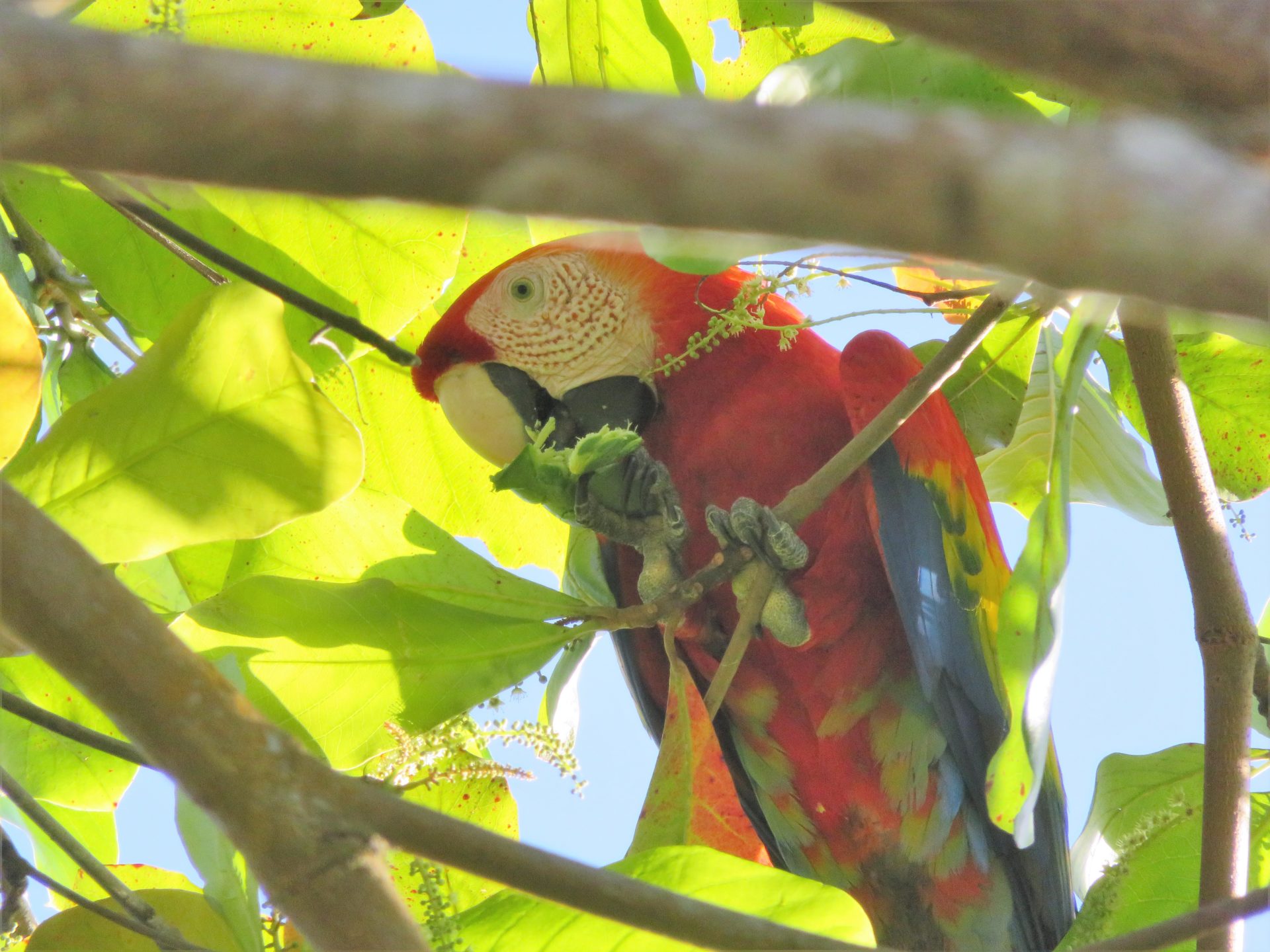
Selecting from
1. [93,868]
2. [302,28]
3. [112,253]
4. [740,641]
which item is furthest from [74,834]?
[302,28]

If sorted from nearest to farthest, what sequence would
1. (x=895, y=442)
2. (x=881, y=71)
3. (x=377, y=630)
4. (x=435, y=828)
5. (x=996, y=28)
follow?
(x=996, y=28) < (x=435, y=828) < (x=881, y=71) < (x=377, y=630) < (x=895, y=442)

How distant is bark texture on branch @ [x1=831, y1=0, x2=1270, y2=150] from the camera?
0.28 m

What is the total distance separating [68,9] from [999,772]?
84 centimetres

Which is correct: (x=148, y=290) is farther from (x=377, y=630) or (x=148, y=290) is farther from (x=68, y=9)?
(x=377, y=630)

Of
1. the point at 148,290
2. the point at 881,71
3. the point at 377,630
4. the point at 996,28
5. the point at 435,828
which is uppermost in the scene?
the point at 148,290

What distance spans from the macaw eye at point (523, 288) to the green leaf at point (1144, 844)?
877 millimetres

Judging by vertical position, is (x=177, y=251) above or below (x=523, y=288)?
below

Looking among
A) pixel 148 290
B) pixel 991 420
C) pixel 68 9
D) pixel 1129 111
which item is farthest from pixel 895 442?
pixel 1129 111

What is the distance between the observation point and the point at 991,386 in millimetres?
1414

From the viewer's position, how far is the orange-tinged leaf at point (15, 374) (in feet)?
2.35

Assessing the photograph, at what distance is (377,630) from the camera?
3.21 feet

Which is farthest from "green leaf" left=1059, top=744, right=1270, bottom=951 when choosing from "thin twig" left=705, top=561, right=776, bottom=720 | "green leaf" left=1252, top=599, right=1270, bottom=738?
"thin twig" left=705, top=561, right=776, bottom=720

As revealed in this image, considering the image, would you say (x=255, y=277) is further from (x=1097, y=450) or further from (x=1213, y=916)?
(x=1097, y=450)

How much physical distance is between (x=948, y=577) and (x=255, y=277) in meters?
0.92
